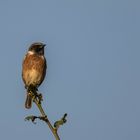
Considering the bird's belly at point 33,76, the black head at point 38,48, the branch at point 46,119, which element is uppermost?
the black head at point 38,48

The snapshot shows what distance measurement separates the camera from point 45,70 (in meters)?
10.0

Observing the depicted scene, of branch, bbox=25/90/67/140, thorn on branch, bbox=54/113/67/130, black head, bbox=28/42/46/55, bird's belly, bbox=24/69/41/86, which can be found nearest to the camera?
branch, bbox=25/90/67/140

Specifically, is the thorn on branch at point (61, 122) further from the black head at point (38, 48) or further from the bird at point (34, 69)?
the black head at point (38, 48)

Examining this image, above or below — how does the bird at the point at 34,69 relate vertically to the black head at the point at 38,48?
below

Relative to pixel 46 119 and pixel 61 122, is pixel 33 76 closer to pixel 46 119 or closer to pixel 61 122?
pixel 61 122

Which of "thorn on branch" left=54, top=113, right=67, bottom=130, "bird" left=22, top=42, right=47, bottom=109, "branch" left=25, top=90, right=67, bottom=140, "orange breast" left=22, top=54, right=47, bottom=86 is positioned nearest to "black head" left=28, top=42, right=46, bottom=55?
"bird" left=22, top=42, right=47, bottom=109

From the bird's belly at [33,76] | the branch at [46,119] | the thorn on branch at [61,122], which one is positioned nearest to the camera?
the branch at [46,119]

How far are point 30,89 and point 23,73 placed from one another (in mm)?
4989

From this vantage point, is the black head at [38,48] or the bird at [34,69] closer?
the bird at [34,69]

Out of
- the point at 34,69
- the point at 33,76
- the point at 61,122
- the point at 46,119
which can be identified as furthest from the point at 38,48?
the point at 46,119

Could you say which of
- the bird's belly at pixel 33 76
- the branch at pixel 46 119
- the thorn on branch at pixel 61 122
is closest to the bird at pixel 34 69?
the bird's belly at pixel 33 76

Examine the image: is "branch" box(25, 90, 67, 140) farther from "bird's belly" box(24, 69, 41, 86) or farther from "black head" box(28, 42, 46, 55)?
"black head" box(28, 42, 46, 55)

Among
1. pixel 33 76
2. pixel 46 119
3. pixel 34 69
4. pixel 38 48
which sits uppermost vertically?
pixel 38 48

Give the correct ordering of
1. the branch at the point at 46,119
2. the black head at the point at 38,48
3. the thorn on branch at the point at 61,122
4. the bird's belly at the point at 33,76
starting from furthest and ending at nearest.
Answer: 1. the black head at the point at 38,48
2. the bird's belly at the point at 33,76
3. the thorn on branch at the point at 61,122
4. the branch at the point at 46,119
